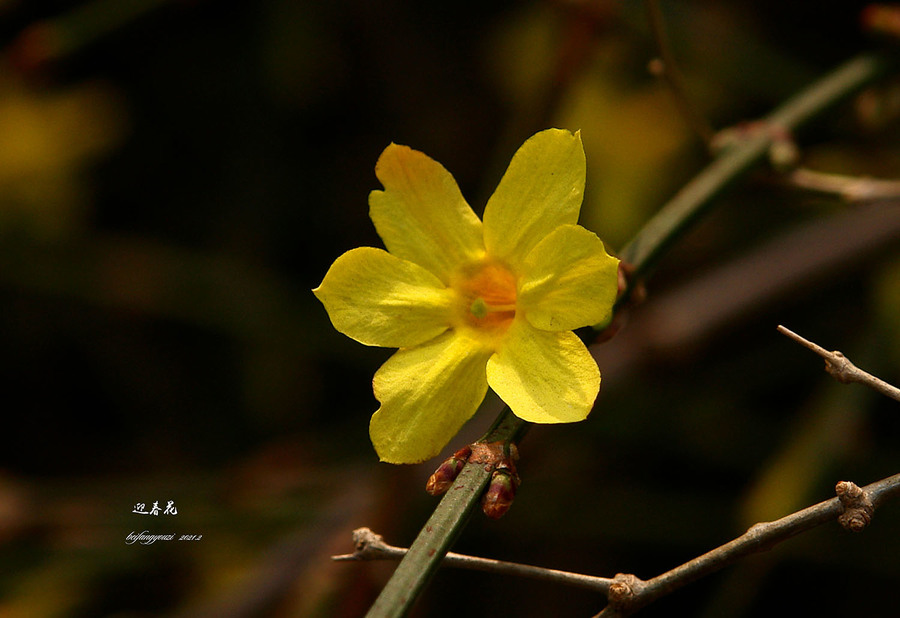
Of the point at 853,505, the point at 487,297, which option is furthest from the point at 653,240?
the point at 853,505

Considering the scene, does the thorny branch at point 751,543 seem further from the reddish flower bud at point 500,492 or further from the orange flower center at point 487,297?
the orange flower center at point 487,297

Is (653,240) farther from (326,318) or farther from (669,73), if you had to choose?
(326,318)

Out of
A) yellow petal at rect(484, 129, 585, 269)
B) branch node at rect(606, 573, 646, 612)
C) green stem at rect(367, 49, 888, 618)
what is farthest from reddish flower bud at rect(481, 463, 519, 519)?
yellow petal at rect(484, 129, 585, 269)

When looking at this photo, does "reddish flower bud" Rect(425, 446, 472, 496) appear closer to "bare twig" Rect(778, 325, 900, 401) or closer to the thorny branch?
the thorny branch

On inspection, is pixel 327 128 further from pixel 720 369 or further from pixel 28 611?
pixel 28 611

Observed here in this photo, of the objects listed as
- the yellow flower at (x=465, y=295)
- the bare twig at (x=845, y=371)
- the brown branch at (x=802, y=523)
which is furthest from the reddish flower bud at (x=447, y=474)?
the bare twig at (x=845, y=371)

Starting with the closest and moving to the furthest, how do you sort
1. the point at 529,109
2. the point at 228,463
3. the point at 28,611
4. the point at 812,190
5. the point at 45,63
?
the point at 812,190 → the point at 45,63 → the point at 28,611 → the point at 529,109 → the point at 228,463

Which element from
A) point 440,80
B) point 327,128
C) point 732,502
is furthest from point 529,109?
point 732,502
